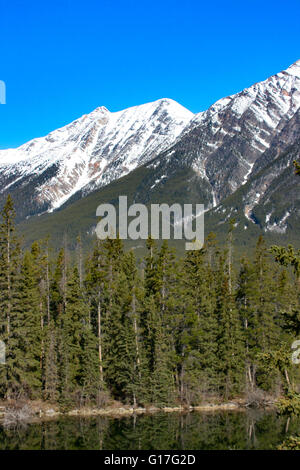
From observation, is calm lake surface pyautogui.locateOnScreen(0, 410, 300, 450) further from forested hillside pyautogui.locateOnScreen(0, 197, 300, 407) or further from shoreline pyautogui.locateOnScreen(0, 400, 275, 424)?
forested hillside pyautogui.locateOnScreen(0, 197, 300, 407)

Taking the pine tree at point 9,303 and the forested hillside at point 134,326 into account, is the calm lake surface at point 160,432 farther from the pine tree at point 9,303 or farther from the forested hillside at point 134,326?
the pine tree at point 9,303

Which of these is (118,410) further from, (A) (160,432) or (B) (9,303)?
(B) (9,303)

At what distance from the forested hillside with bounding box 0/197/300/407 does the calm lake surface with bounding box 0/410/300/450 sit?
5007 mm

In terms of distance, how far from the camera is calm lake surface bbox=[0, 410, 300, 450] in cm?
4497

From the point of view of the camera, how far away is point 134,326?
61.8 meters

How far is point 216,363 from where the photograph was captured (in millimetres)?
64938

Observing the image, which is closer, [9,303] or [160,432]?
[160,432]

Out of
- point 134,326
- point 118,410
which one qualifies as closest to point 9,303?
point 134,326

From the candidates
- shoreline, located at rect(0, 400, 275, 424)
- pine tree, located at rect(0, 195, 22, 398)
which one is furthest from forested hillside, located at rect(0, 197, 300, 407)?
shoreline, located at rect(0, 400, 275, 424)

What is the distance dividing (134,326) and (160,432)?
14487 millimetres

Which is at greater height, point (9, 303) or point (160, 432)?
point (9, 303)

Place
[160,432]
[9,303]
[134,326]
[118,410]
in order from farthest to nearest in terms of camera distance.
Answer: [134,326] < [118,410] < [9,303] < [160,432]

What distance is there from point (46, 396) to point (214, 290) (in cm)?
2271

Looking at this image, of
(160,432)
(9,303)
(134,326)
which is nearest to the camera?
(160,432)
